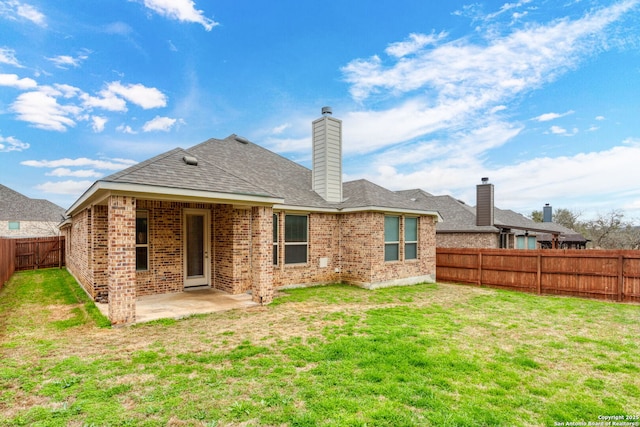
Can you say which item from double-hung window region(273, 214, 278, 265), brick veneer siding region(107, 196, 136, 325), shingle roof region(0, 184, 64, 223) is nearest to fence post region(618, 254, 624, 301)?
double-hung window region(273, 214, 278, 265)

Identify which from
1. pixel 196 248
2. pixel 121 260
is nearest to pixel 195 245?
pixel 196 248

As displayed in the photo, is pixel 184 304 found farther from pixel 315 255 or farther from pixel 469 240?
pixel 469 240

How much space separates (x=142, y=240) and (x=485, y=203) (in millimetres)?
15654

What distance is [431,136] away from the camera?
655 inches

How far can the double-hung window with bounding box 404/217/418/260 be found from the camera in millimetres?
11750

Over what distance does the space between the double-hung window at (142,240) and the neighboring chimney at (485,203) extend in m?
15.2

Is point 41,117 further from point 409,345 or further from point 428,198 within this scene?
point 428,198

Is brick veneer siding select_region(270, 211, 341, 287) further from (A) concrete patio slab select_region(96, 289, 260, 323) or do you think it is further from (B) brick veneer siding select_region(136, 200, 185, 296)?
(B) brick veneer siding select_region(136, 200, 185, 296)

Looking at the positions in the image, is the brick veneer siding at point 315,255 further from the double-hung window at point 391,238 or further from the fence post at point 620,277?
the fence post at point 620,277

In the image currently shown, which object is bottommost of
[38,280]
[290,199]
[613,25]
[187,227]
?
[38,280]

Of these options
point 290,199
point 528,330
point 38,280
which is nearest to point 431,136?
point 290,199

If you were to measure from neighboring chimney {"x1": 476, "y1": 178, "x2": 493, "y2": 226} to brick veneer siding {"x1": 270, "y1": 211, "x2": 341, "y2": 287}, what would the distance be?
30.3 feet

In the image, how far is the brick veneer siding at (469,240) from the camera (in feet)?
53.9

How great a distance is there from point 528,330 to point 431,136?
1242 centimetres
